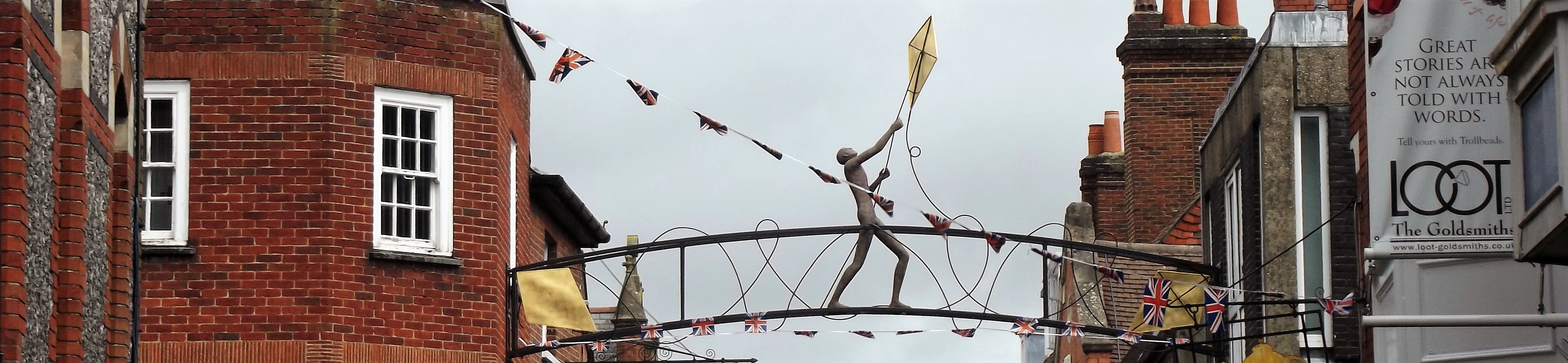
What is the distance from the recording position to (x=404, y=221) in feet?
68.8

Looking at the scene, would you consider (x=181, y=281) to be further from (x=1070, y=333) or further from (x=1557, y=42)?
(x=1557, y=42)

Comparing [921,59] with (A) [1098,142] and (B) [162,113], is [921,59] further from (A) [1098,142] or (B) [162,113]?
(A) [1098,142]

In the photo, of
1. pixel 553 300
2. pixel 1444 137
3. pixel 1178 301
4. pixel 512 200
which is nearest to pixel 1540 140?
pixel 1444 137

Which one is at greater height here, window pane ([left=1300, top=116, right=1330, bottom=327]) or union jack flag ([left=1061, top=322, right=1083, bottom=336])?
window pane ([left=1300, top=116, right=1330, bottom=327])

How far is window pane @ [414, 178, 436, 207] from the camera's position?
21.1m

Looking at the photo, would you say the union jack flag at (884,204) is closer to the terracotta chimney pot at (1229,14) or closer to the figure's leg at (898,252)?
the figure's leg at (898,252)

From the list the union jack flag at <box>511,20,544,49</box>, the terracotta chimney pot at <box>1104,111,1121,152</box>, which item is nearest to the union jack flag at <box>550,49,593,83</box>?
the union jack flag at <box>511,20,544,49</box>

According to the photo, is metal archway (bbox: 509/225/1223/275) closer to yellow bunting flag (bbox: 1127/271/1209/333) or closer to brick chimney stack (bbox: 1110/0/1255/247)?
yellow bunting flag (bbox: 1127/271/1209/333)

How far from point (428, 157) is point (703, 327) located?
125 inches

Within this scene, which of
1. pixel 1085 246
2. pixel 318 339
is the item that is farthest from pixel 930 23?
pixel 318 339

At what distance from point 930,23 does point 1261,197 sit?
332 cm

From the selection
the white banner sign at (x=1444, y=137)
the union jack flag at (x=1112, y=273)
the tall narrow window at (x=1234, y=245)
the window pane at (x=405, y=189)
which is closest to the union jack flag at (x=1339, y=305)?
the union jack flag at (x=1112, y=273)

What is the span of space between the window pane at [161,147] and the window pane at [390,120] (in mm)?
1856

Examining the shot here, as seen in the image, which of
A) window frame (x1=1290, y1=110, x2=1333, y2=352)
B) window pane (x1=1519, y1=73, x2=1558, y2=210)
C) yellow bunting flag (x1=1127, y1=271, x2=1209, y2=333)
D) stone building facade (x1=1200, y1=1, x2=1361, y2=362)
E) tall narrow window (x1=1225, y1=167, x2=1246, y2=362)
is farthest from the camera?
tall narrow window (x1=1225, y1=167, x2=1246, y2=362)
